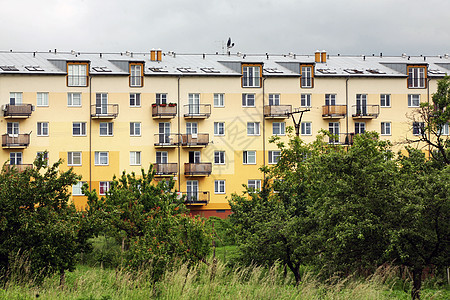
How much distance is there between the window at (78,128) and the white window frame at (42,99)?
3232mm

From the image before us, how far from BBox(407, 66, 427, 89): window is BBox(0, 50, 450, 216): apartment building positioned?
13 centimetres

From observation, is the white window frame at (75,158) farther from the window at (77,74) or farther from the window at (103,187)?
the window at (77,74)

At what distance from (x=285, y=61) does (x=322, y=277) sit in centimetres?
4671

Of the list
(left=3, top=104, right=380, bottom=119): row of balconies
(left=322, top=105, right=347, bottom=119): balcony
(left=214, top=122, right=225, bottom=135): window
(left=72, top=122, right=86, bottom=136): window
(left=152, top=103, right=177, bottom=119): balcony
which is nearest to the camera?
(left=3, top=104, right=380, bottom=119): row of balconies

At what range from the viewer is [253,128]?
6200 centimetres

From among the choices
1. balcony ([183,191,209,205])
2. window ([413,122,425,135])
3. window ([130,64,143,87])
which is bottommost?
balcony ([183,191,209,205])

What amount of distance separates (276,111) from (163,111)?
10992 mm

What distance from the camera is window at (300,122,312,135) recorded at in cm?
6256

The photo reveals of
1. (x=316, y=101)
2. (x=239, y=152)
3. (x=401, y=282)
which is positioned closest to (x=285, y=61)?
(x=316, y=101)

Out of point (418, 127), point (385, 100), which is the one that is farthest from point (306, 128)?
point (418, 127)

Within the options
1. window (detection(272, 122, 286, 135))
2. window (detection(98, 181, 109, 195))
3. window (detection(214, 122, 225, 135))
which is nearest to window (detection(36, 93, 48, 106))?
window (detection(98, 181, 109, 195))

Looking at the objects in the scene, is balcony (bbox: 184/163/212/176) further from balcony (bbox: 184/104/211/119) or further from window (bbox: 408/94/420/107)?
window (bbox: 408/94/420/107)

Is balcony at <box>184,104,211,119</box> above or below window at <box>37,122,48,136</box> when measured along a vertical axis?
above

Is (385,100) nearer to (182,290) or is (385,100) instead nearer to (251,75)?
(251,75)
